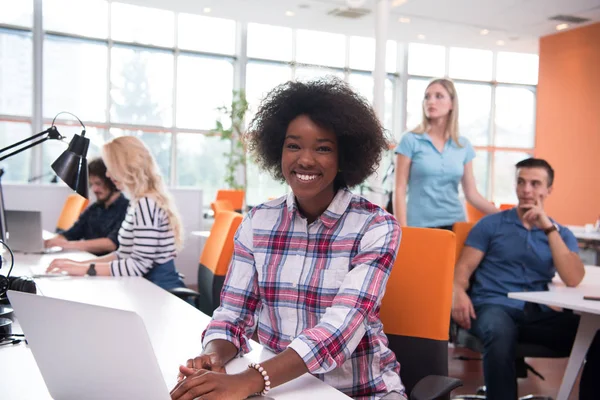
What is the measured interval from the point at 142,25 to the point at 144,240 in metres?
8.55

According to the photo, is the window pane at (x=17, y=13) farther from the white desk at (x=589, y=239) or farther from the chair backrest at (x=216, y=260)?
the white desk at (x=589, y=239)

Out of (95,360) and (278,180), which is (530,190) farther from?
(95,360)

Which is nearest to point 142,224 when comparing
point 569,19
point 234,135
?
point 234,135

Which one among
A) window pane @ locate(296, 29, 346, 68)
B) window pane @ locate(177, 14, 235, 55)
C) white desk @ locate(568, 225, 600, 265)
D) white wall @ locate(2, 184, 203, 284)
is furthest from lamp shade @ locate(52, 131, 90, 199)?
window pane @ locate(296, 29, 346, 68)

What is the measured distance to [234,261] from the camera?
156 centimetres

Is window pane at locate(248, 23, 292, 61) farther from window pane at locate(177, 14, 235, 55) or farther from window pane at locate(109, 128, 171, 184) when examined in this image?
window pane at locate(109, 128, 171, 184)

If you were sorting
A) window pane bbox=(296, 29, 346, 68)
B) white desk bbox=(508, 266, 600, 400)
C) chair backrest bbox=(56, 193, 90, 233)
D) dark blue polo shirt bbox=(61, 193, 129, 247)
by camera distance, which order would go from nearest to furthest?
white desk bbox=(508, 266, 600, 400) → dark blue polo shirt bbox=(61, 193, 129, 247) → chair backrest bbox=(56, 193, 90, 233) → window pane bbox=(296, 29, 346, 68)

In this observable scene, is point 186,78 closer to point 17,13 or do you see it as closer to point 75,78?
point 75,78

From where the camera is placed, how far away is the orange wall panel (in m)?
9.68

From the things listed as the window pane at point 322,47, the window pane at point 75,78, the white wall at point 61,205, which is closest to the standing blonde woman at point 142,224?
the white wall at point 61,205

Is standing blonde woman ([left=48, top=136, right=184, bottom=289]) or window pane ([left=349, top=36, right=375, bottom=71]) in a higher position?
window pane ([left=349, top=36, right=375, bottom=71])

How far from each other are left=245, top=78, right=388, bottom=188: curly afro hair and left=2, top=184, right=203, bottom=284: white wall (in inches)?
161

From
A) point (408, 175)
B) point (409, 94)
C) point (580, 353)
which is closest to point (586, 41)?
point (409, 94)

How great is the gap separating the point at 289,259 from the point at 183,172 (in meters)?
9.77
